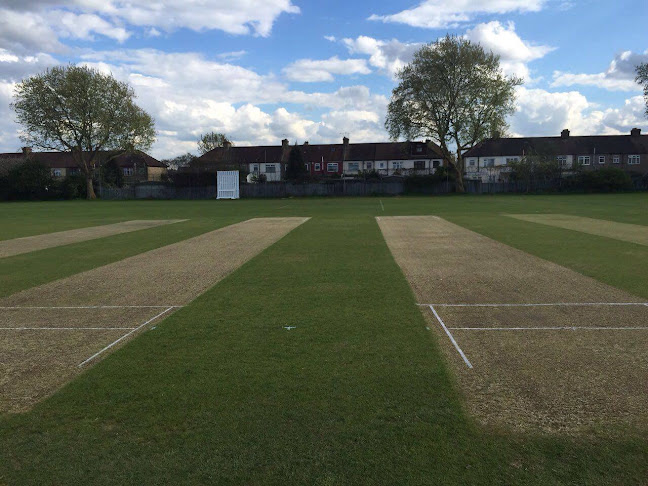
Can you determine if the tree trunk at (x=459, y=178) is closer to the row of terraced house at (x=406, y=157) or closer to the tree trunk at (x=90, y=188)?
the row of terraced house at (x=406, y=157)

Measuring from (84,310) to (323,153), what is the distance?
83935 millimetres

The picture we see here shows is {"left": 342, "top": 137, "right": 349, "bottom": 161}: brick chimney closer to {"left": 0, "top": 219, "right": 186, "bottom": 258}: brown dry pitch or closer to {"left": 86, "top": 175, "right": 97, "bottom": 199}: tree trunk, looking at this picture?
{"left": 86, "top": 175, "right": 97, "bottom": 199}: tree trunk

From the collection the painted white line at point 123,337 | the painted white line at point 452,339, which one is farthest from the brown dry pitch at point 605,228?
the painted white line at point 123,337

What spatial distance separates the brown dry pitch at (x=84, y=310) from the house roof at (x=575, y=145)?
76818 millimetres

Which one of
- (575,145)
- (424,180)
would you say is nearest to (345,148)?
(424,180)

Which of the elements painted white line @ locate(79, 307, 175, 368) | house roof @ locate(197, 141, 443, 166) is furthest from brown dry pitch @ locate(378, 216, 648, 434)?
house roof @ locate(197, 141, 443, 166)

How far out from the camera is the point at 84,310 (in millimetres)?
7773

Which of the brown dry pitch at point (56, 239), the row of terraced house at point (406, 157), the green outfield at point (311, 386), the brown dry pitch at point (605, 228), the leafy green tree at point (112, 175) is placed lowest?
the green outfield at point (311, 386)

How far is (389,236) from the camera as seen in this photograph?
17203mm

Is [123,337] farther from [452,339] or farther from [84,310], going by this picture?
[452,339]

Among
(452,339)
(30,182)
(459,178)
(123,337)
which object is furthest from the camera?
(30,182)

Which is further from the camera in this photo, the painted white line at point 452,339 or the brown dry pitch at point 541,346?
the painted white line at point 452,339

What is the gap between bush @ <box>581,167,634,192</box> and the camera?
189 feet

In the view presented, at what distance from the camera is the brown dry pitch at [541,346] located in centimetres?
420
